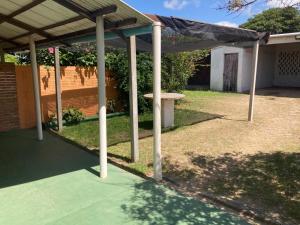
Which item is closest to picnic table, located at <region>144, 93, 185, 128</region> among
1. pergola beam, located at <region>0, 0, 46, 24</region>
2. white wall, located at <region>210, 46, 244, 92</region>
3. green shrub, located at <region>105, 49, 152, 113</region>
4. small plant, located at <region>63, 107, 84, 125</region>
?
green shrub, located at <region>105, 49, 152, 113</region>

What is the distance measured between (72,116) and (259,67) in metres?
13.3

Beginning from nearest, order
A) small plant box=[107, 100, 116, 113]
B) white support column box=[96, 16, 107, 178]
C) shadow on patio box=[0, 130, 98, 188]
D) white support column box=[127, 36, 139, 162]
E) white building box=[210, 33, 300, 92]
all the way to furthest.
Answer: white support column box=[96, 16, 107, 178] → shadow on patio box=[0, 130, 98, 188] → white support column box=[127, 36, 139, 162] → small plant box=[107, 100, 116, 113] → white building box=[210, 33, 300, 92]

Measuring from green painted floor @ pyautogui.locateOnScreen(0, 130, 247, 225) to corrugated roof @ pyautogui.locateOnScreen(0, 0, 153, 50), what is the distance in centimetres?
241

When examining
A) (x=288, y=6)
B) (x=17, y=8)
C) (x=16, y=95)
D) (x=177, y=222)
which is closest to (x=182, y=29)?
(x=288, y=6)

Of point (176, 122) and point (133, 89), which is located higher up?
point (133, 89)

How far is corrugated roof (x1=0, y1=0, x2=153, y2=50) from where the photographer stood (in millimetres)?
4133

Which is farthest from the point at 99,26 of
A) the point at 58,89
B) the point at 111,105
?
the point at 111,105

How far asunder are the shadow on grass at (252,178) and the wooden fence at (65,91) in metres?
4.88

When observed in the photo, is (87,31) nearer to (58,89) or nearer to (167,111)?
(58,89)

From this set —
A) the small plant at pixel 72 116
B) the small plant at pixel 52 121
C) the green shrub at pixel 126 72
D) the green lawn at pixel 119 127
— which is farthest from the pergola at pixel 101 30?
the green shrub at pixel 126 72

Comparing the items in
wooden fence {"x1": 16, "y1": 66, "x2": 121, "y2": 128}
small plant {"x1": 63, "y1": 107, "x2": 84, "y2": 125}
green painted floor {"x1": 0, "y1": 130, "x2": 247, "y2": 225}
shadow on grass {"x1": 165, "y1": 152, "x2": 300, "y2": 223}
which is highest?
wooden fence {"x1": 16, "y1": 66, "x2": 121, "y2": 128}

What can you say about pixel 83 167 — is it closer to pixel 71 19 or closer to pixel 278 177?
pixel 71 19

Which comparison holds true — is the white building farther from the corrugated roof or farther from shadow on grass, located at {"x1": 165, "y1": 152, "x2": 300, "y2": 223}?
the corrugated roof

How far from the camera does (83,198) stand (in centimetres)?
403
